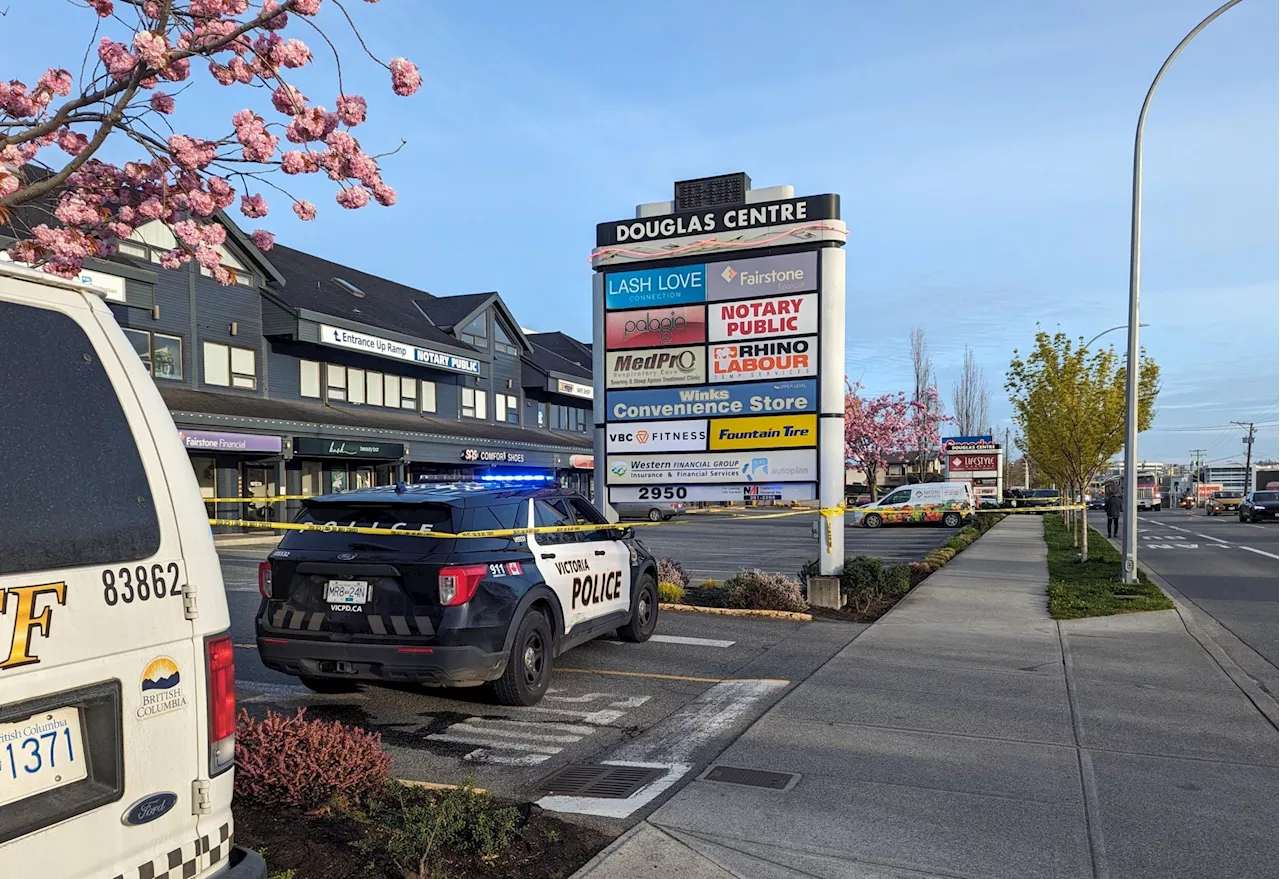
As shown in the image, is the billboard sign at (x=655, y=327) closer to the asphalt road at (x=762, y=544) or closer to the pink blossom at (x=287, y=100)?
the asphalt road at (x=762, y=544)

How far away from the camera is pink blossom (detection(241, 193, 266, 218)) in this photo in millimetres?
6598

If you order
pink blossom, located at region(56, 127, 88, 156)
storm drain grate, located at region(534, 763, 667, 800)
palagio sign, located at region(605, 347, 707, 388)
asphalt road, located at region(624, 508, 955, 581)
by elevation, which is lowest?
asphalt road, located at region(624, 508, 955, 581)

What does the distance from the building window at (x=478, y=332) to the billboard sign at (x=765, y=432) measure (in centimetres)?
2962

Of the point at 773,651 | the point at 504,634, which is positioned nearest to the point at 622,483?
the point at 773,651

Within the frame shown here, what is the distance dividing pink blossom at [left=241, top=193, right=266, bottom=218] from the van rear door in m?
4.43

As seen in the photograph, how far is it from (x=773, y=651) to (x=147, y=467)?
7639 millimetres

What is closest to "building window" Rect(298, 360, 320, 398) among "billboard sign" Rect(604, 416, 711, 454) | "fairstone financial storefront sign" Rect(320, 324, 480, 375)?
"fairstone financial storefront sign" Rect(320, 324, 480, 375)

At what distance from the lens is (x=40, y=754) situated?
2.18m

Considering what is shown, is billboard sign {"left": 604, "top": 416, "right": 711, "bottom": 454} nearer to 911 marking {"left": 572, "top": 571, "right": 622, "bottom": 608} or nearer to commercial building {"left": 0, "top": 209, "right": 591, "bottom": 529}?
911 marking {"left": 572, "top": 571, "right": 622, "bottom": 608}

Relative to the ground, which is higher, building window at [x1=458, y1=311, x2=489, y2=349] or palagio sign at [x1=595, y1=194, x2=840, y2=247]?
building window at [x1=458, y1=311, x2=489, y2=349]

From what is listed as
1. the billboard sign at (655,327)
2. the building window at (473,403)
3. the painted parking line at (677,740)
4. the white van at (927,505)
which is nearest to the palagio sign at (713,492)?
the billboard sign at (655,327)

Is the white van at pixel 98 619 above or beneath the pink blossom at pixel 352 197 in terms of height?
beneath

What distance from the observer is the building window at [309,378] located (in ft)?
104

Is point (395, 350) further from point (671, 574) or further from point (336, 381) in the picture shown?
point (671, 574)
